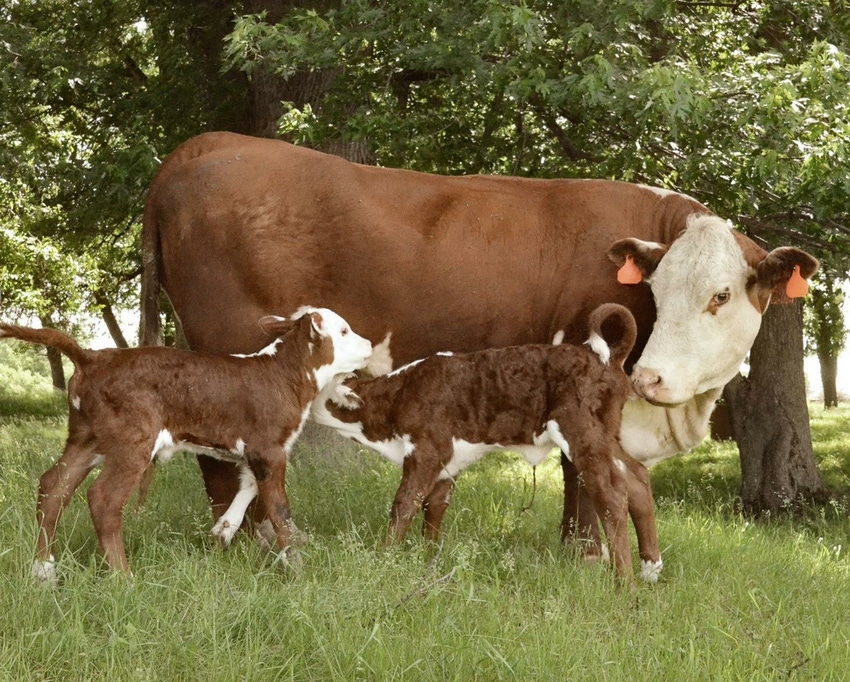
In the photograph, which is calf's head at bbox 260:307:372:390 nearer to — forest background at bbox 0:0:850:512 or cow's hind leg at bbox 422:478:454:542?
cow's hind leg at bbox 422:478:454:542

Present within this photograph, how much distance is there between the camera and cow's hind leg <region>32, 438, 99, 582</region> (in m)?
5.39

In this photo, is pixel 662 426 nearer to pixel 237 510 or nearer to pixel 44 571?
pixel 237 510

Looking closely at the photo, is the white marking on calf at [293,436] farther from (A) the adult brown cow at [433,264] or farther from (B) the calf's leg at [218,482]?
(B) the calf's leg at [218,482]

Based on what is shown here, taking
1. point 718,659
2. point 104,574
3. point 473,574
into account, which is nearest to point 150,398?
point 104,574

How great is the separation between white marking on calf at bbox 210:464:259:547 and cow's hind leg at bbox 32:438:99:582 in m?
0.87

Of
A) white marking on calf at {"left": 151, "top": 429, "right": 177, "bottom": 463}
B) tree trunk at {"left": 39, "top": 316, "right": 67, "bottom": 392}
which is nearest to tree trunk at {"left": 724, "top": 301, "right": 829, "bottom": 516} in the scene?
white marking on calf at {"left": 151, "top": 429, "right": 177, "bottom": 463}

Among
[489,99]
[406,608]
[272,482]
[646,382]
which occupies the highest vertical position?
[489,99]

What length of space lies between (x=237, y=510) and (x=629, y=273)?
2672mm

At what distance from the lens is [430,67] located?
8047 mm

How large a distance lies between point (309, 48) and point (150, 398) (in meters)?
3.67

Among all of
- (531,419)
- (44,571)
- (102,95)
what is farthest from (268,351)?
(102,95)

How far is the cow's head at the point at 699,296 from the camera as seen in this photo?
6312 millimetres

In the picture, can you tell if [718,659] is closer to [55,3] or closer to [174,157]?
[174,157]

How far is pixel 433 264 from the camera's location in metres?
6.51
